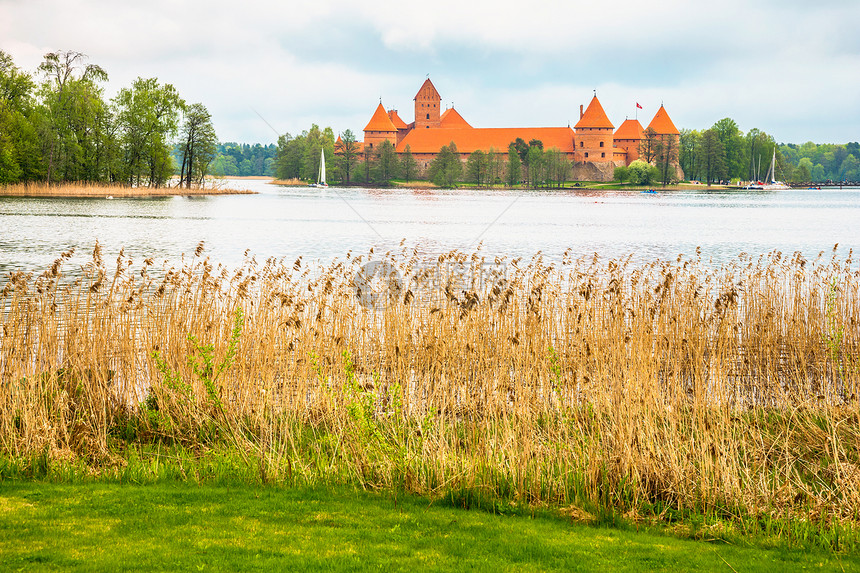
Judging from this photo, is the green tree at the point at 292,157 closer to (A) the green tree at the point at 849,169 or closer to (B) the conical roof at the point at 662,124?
(B) the conical roof at the point at 662,124

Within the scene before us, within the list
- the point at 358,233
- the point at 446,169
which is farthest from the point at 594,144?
the point at 358,233

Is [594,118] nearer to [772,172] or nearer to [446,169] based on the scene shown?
[446,169]

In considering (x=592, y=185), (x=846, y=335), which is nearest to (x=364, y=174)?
(x=592, y=185)

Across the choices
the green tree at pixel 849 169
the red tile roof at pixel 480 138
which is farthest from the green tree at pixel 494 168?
the green tree at pixel 849 169

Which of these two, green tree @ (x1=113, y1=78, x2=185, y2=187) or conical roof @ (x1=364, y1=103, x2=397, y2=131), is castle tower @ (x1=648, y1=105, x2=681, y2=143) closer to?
conical roof @ (x1=364, y1=103, x2=397, y2=131)

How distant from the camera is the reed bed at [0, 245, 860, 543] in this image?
4.34 metres

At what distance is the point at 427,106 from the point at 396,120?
16.0ft

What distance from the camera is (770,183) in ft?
319

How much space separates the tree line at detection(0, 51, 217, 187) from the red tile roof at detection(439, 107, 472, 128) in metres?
61.5

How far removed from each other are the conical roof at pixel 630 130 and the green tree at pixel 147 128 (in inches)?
2499

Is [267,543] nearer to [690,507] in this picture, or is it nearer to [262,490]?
[262,490]

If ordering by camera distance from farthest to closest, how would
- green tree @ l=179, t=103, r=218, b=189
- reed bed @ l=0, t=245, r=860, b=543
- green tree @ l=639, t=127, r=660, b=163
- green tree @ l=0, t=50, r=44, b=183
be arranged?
green tree @ l=639, t=127, r=660, b=163 → green tree @ l=179, t=103, r=218, b=189 → green tree @ l=0, t=50, r=44, b=183 → reed bed @ l=0, t=245, r=860, b=543

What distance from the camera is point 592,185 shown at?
96312 mm

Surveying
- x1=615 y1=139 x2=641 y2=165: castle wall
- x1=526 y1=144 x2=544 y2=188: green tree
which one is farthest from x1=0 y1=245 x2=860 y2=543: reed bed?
x1=615 y1=139 x2=641 y2=165: castle wall
